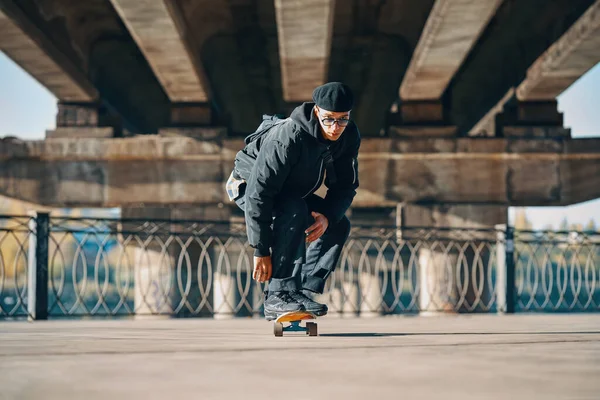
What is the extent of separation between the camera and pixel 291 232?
17.1 feet

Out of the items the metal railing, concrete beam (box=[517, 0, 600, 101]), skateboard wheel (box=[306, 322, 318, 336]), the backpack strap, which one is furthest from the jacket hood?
concrete beam (box=[517, 0, 600, 101])

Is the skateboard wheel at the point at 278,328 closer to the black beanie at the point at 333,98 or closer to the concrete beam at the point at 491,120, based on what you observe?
the black beanie at the point at 333,98

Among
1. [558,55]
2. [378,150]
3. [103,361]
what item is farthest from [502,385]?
[378,150]

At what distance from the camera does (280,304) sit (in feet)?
17.0

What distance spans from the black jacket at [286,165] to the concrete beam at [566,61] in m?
8.29

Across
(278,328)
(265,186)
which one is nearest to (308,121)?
(265,186)

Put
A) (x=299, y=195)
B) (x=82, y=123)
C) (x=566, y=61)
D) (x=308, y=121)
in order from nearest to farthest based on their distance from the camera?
(x=308, y=121) → (x=299, y=195) → (x=566, y=61) → (x=82, y=123)

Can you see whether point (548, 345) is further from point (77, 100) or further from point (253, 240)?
point (77, 100)

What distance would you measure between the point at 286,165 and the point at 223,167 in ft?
39.7

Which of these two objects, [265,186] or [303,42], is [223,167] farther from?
[265,186]

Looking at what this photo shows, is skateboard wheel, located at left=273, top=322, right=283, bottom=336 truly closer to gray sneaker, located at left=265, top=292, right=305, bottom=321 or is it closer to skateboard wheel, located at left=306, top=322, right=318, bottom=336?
gray sneaker, located at left=265, top=292, right=305, bottom=321

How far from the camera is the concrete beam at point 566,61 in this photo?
1245 centimetres

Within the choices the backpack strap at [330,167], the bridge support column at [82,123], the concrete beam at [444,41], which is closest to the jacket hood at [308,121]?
the backpack strap at [330,167]

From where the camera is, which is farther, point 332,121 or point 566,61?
point 566,61
